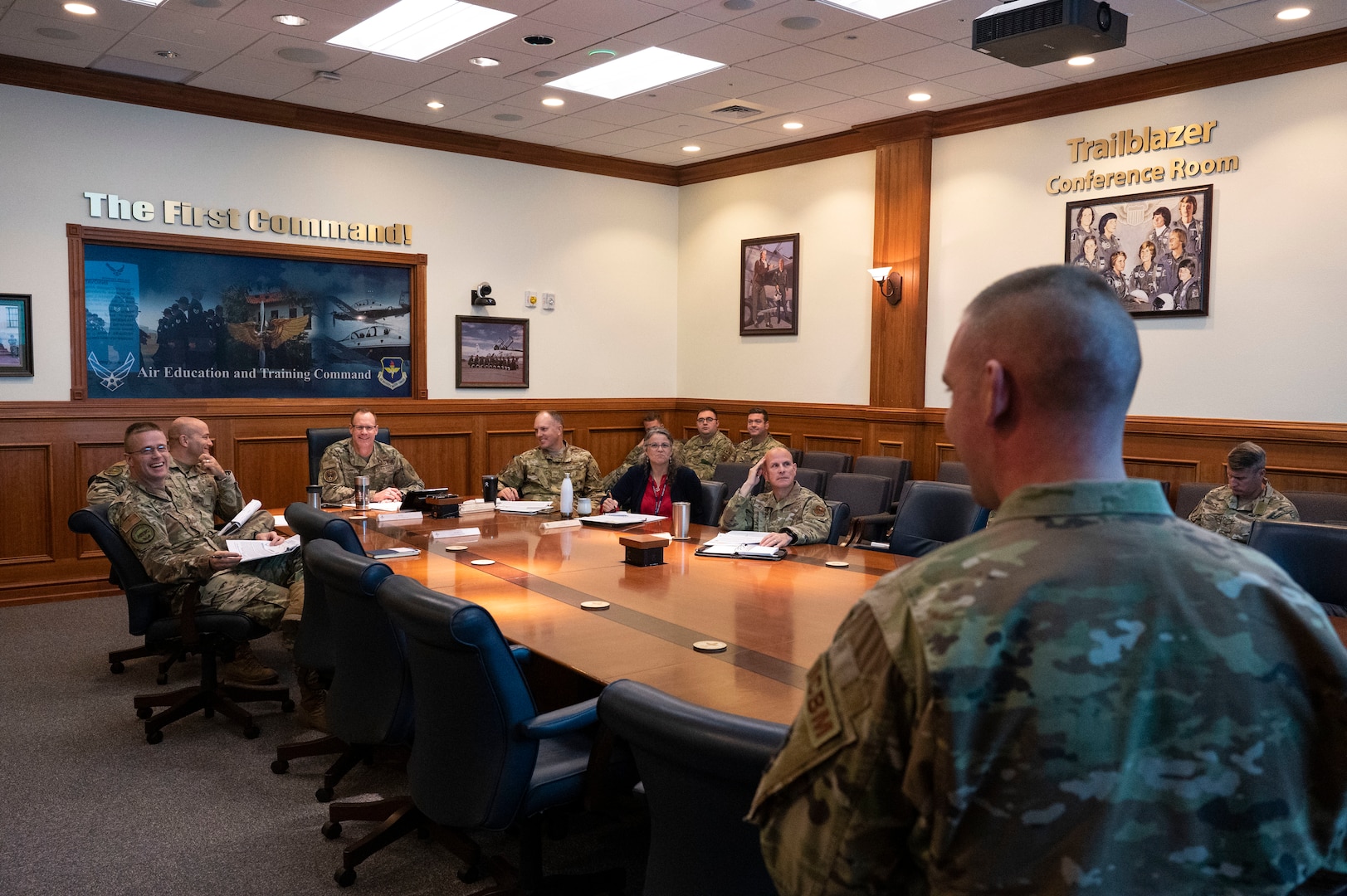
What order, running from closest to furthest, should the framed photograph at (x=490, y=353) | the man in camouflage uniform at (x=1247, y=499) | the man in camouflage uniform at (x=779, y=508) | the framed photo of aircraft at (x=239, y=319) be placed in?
the man in camouflage uniform at (x=779, y=508), the man in camouflage uniform at (x=1247, y=499), the framed photo of aircraft at (x=239, y=319), the framed photograph at (x=490, y=353)

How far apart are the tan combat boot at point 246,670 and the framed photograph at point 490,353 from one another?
4.07m

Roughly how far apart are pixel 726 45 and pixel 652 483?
2.80m

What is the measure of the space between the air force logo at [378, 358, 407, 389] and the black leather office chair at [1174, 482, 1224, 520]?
6061 mm

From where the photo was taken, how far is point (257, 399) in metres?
7.98

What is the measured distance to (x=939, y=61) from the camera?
664cm

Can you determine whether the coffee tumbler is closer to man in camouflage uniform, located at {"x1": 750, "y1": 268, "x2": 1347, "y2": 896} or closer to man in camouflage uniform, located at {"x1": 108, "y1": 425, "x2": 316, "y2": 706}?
man in camouflage uniform, located at {"x1": 108, "y1": 425, "x2": 316, "y2": 706}

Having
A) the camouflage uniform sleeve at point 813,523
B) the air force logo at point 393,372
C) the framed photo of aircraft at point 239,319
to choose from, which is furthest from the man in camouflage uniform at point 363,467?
the camouflage uniform sleeve at point 813,523

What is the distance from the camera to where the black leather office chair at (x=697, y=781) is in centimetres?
168

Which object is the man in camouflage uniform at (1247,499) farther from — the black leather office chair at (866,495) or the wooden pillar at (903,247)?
the wooden pillar at (903,247)

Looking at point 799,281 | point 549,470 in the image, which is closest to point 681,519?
point 549,470

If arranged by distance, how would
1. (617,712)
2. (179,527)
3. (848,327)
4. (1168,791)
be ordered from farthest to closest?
(848,327) → (179,527) → (617,712) → (1168,791)

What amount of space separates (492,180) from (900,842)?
8803mm

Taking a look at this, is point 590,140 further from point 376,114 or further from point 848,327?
point 848,327

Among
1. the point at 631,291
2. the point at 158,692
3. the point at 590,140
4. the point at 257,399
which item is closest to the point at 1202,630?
the point at 158,692
